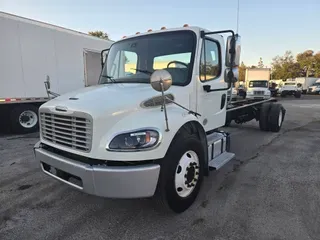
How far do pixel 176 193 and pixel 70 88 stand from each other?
7.69 meters

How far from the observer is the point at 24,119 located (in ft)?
27.1

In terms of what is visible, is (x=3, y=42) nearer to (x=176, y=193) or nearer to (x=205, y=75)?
(x=205, y=75)

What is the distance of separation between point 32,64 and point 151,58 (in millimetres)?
5918

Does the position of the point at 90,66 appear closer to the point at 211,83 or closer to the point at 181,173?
the point at 211,83

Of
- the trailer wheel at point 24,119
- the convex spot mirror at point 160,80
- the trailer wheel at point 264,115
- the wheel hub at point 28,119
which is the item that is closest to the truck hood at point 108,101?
the convex spot mirror at point 160,80

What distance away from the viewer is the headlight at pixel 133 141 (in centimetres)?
237

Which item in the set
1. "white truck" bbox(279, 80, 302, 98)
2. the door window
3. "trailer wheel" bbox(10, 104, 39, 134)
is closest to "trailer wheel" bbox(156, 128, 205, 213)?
the door window

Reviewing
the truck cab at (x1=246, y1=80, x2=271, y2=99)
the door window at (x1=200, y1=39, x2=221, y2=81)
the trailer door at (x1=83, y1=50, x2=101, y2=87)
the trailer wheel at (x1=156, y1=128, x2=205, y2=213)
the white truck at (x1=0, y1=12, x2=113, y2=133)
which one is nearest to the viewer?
the trailer wheel at (x1=156, y1=128, x2=205, y2=213)

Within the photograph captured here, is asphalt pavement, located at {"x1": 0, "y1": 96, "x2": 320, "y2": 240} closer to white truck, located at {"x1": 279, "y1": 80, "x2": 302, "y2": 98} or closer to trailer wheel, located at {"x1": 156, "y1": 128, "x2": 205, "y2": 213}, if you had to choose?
trailer wheel, located at {"x1": 156, "y1": 128, "x2": 205, "y2": 213}

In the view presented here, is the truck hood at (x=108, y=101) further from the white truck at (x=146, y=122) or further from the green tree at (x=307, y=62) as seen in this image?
the green tree at (x=307, y=62)

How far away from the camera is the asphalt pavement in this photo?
2.62m

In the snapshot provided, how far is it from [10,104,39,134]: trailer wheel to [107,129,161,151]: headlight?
6942 mm

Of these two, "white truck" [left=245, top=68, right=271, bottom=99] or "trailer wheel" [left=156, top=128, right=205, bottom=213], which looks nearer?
"trailer wheel" [left=156, top=128, right=205, bottom=213]

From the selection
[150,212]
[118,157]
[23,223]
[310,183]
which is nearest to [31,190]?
[23,223]
